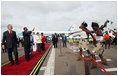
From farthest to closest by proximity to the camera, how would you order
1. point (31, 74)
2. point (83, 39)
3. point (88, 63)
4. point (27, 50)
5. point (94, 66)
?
point (27, 50)
point (83, 39)
point (94, 66)
point (31, 74)
point (88, 63)

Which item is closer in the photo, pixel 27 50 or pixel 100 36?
pixel 100 36

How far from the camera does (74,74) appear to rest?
10.4ft

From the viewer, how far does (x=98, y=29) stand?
3.69 metres

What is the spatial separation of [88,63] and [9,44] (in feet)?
12.9

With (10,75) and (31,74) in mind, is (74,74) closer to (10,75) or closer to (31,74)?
(31,74)

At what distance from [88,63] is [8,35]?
4.04m

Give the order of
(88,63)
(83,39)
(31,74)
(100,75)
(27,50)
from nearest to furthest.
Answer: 1. (88,63)
2. (100,75)
3. (31,74)
4. (83,39)
5. (27,50)

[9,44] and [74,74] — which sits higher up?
[9,44]

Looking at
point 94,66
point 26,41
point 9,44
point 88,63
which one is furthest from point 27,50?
point 88,63

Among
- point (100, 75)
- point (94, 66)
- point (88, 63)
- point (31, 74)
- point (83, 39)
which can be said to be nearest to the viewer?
point (88, 63)

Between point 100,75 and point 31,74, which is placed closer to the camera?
point 100,75

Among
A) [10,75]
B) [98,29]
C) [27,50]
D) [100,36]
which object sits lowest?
[10,75]

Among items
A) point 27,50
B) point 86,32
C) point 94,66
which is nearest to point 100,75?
point 94,66

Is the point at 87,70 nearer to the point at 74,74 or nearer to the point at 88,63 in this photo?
the point at 88,63
